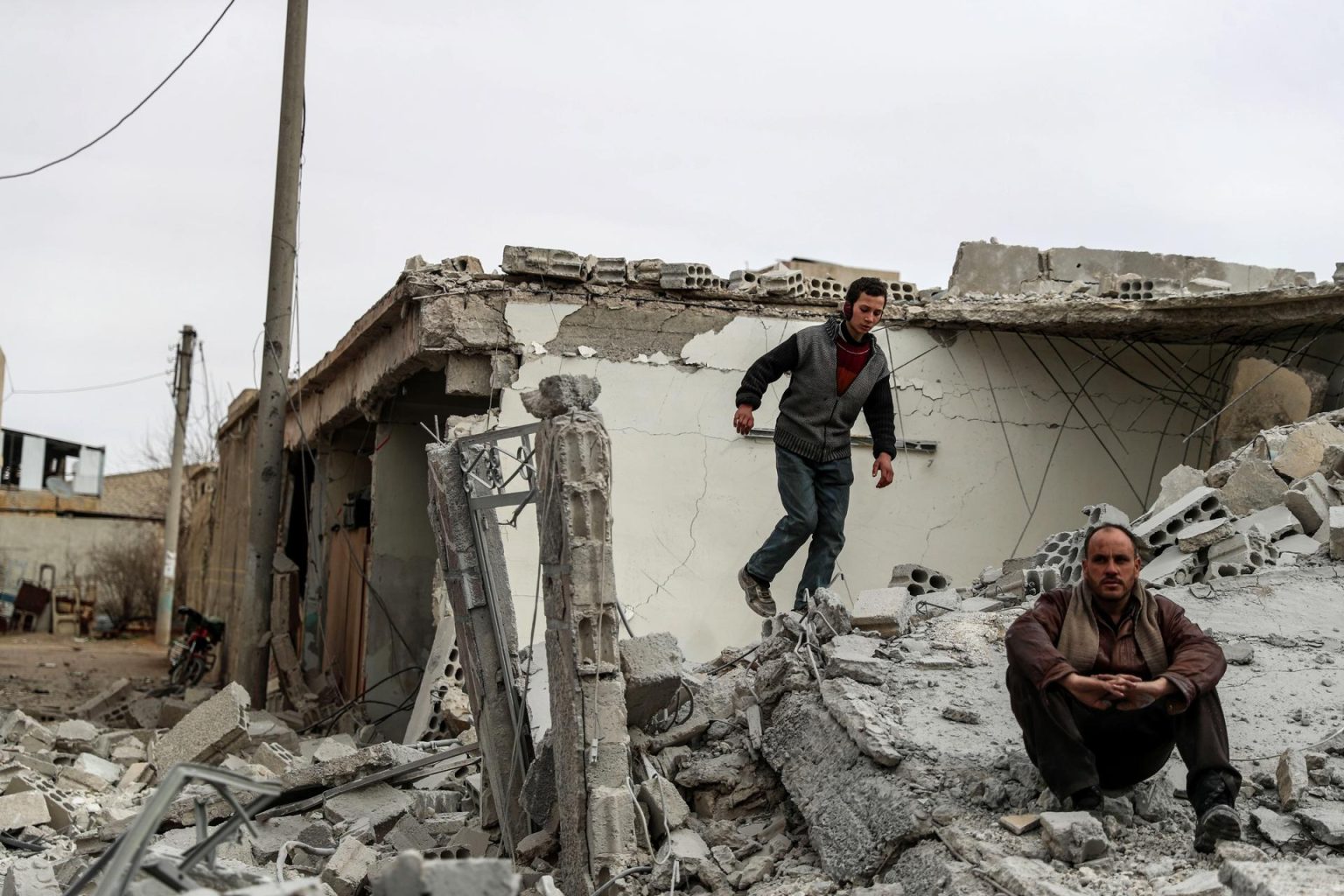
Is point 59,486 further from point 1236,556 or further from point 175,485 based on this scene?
point 1236,556

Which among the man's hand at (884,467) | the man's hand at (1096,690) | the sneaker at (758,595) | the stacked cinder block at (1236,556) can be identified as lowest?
the sneaker at (758,595)

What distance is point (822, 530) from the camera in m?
7.31

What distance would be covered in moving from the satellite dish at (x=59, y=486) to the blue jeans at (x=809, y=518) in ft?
113


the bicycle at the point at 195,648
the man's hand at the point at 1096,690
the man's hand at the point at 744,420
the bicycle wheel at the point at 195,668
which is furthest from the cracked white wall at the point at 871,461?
the bicycle wheel at the point at 195,668

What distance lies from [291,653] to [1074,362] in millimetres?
7049

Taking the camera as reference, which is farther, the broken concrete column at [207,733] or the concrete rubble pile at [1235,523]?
the broken concrete column at [207,733]

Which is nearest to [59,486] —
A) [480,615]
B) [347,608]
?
[347,608]

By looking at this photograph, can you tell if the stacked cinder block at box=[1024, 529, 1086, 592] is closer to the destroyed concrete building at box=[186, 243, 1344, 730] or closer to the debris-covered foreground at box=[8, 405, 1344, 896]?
the debris-covered foreground at box=[8, 405, 1344, 896]

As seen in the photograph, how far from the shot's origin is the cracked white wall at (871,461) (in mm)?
8523

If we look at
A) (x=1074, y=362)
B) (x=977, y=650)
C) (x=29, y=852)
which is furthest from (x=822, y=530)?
(x=29, y=852)

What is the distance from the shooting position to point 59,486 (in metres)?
38.5

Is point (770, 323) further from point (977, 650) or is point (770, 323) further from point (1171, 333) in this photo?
point (977, 650)

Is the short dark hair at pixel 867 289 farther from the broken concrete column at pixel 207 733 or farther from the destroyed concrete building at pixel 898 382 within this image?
the broken concrete column at pixel 207 733

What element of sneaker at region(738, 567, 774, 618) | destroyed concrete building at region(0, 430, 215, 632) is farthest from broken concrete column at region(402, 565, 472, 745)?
destroyed concrete building at region(0, 430, 215, 632)
